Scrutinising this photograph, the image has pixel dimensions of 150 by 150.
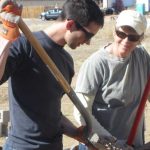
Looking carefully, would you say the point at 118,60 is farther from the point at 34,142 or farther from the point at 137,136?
the point at 34,142

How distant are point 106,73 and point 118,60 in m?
0.12

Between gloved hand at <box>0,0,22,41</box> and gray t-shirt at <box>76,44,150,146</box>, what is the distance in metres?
0.97

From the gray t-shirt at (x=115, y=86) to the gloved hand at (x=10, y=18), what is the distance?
975mm

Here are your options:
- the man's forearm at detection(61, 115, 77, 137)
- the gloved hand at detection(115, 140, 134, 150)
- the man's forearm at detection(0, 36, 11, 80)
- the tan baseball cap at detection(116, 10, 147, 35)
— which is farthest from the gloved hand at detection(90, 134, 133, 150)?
the man's forearm at detection(0, 36, 11, 80)

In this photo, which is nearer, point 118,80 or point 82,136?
point 82,136

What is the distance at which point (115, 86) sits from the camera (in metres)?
3.70

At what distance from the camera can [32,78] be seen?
308 cm

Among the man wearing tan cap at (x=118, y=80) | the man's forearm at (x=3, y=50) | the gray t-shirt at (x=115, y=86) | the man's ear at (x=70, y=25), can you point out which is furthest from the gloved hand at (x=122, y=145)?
the man's forearm at (x=3, y=50)

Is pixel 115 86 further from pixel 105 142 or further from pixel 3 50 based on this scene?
pixel 3 50

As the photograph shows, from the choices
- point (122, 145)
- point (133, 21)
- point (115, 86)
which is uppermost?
point (133, 21)

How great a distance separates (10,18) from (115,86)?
3.88 ft

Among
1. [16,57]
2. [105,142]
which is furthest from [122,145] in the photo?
[16,57]

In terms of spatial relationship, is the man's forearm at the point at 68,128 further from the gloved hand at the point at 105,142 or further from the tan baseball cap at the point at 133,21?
the tan baseball cap at the point at 133,21

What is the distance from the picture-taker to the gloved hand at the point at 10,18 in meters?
2.71
